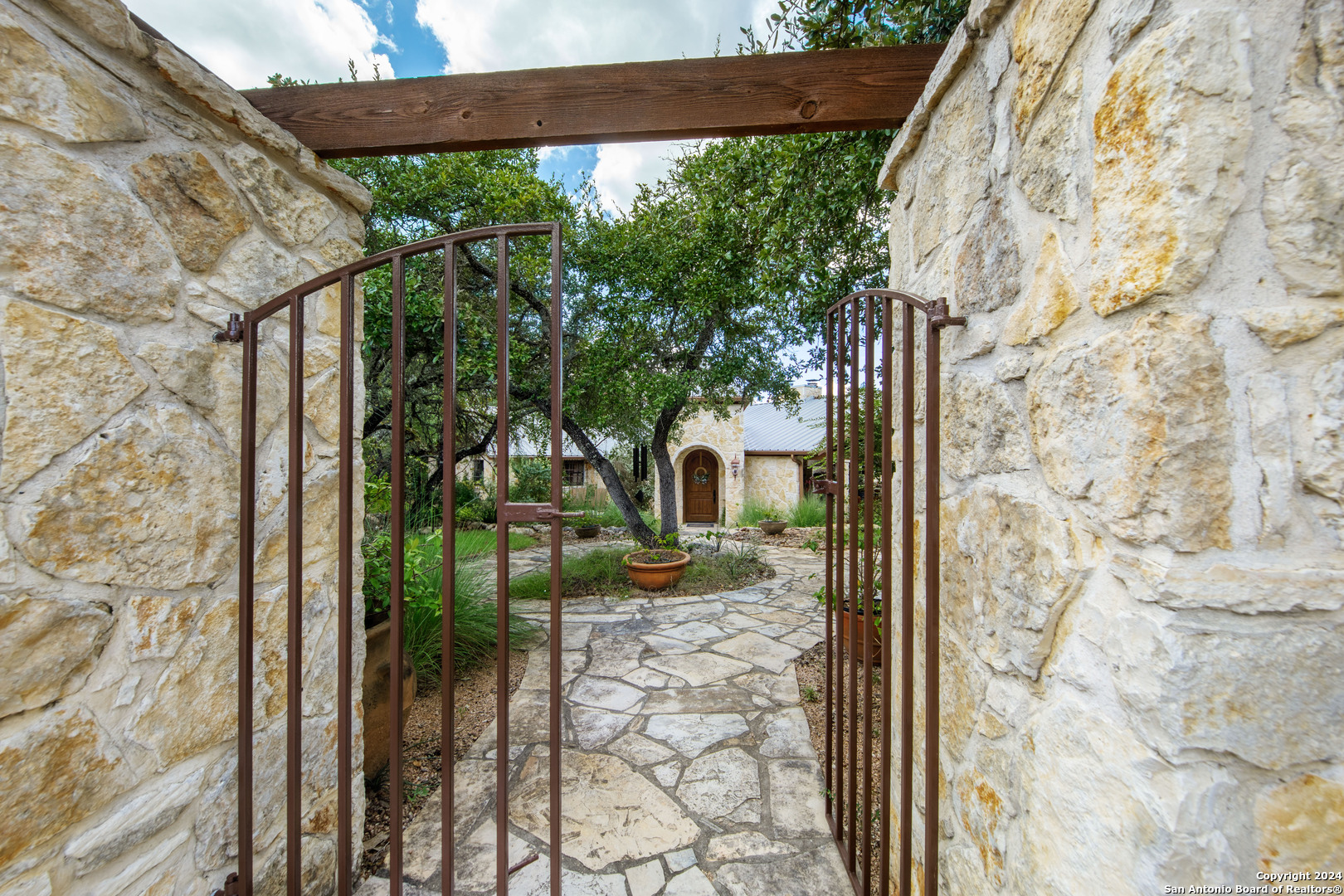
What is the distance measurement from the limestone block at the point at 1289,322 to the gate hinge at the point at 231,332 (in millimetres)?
1749

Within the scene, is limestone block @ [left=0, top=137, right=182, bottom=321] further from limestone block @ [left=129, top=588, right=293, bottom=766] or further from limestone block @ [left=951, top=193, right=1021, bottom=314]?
limestone block @ [left=951, top=193, right=1021, bottom=314]

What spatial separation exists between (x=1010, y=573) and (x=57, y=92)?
1854 millimetres

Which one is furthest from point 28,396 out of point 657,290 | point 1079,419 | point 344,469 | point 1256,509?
point 657,290

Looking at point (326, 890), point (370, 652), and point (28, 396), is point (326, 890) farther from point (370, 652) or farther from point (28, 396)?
point (28, 396)

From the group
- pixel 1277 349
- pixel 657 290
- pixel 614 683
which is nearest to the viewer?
pixel 1277 349

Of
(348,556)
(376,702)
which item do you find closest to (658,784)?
(376,702)

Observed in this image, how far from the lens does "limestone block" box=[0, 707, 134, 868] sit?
815 mm

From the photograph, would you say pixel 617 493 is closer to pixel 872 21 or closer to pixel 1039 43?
pixel 872 21

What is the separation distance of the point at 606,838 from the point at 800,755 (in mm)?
900

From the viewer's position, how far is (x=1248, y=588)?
0.56m

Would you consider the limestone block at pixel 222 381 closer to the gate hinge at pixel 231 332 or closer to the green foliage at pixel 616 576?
the gate hinge at pixel 231 332

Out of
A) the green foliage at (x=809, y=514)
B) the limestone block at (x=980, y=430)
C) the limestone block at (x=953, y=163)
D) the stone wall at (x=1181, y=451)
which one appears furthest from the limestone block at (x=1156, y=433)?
the green foliage at (x=809, y=514)

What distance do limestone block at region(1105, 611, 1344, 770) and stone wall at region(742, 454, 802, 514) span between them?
11575 millimetres

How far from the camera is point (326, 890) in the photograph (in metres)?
1.43
